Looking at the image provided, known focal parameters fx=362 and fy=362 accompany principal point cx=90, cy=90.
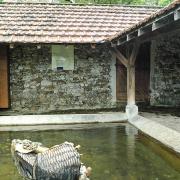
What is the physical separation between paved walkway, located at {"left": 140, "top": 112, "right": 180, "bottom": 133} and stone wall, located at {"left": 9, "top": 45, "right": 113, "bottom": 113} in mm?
2064

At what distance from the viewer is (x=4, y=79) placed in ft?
39.1

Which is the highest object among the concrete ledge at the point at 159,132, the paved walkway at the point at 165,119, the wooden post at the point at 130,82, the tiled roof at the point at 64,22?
the tiled roof at the point at 64,22

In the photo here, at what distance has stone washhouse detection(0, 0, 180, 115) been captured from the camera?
1178cm

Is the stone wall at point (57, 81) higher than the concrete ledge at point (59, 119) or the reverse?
higher

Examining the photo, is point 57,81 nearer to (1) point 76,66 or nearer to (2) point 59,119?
(1) point 76,66

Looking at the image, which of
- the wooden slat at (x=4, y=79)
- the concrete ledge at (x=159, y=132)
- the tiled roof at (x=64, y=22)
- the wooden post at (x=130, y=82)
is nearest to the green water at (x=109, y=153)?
the concrete ledge at (x=159, y=132)

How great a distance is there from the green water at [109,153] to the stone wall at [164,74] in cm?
288

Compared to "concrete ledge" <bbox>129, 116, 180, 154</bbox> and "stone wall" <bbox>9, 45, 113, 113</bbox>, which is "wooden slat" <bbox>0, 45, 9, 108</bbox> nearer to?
"stone wall" <bbox>9, 45, 113, 113</bbox>

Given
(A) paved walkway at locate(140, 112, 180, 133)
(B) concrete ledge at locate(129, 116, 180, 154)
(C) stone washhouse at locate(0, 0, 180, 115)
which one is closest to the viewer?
(B) concrete ledge at locate(129, 116, 180, 154)

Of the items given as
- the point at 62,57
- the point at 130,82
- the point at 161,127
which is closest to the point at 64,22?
the point at 62,57

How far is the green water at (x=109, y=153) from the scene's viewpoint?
228 inches

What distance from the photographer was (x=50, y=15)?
13.1 metres

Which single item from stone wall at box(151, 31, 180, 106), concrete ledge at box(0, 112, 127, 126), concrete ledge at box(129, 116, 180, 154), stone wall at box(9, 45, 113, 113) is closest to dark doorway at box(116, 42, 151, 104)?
stone wall at box(151, 31, 180, 106)

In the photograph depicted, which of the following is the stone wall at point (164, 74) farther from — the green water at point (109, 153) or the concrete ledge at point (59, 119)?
the green water at point (109, 153)
